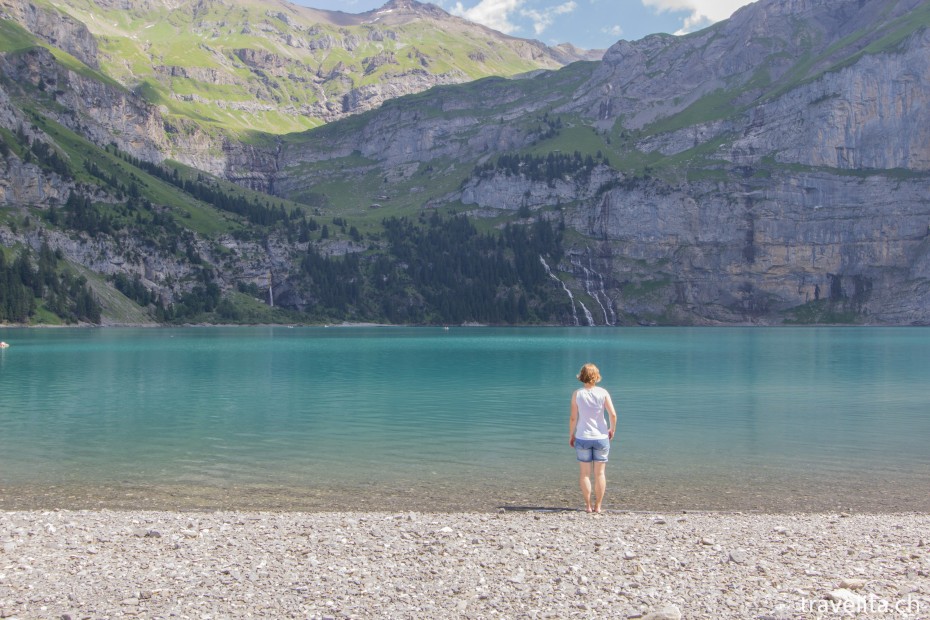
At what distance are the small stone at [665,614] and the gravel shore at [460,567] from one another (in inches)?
1.5

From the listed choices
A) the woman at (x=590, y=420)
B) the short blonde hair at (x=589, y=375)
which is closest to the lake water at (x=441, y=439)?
the woman at (x=590, y=420)

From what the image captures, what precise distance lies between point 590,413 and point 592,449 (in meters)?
1.23

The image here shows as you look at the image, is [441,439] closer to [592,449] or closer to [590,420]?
[592,449]

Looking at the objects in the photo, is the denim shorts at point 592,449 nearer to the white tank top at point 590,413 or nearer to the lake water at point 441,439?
the white tank top at point 590,413

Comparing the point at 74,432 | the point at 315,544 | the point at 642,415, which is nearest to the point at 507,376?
the point at 642,415

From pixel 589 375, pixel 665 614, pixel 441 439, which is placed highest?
pixel 589 375

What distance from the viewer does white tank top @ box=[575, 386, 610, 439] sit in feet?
68.6

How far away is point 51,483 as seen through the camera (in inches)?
1142

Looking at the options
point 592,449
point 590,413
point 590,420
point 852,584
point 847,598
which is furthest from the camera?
point 592,449

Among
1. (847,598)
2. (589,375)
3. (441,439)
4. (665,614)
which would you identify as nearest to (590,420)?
(589,375)

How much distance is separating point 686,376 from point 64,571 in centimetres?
7111

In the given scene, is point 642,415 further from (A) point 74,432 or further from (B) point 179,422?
(A) point 74,432

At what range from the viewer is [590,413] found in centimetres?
2109

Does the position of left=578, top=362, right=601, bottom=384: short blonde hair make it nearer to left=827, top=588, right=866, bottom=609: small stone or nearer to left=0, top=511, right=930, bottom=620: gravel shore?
left=0, top=511, right=930, bottom=620: gravel shore
